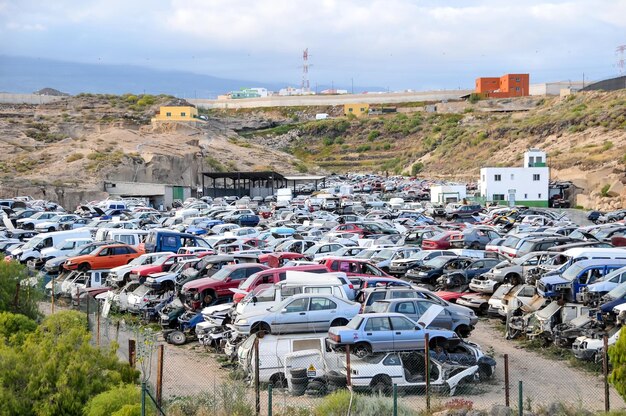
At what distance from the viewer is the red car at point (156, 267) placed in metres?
26.3

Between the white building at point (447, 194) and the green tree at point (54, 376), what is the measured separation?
192ft

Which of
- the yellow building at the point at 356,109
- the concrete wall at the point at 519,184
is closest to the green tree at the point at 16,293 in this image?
the concrete wall at the point at 519,184

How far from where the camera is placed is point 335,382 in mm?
15734

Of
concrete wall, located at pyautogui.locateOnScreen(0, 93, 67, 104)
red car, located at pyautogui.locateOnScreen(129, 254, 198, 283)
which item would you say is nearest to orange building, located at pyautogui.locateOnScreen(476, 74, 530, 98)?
concrete wall, located at pyautogui.locateOnScreen(0, 93, 67, 104)

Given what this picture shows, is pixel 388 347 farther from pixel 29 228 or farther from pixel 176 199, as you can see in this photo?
pixel 176 199

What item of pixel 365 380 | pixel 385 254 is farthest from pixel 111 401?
pixel 385 254

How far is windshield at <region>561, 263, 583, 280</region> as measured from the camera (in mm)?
21125

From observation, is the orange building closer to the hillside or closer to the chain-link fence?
the hillside

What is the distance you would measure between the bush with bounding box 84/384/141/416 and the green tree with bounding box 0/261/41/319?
10380mm

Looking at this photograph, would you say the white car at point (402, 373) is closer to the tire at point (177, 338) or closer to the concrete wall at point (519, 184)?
the tire at point (177, 338)

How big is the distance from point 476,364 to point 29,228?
3573 cm

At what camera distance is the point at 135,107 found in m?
140

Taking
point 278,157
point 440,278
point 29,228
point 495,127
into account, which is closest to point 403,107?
point 495,127

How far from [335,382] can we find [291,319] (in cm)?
326
